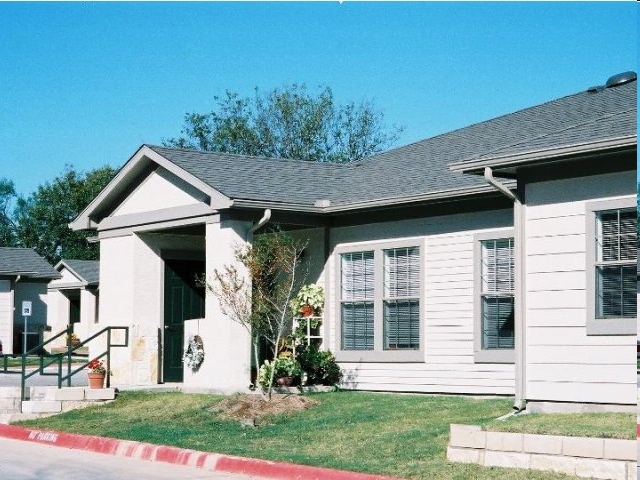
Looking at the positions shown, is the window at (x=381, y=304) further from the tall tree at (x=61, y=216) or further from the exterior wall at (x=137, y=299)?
the tall tree at (x=61, y=216)

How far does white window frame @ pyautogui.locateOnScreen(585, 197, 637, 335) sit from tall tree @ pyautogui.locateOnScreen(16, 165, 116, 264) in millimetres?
51435

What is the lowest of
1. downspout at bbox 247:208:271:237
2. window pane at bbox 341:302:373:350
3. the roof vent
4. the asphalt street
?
the asphalt street

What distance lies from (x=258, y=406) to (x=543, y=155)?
5.40 meters

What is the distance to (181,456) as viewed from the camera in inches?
514

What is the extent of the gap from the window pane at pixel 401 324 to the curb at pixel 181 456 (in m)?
5.16

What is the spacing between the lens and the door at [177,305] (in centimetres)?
2073

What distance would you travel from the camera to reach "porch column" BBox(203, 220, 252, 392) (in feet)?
58.6

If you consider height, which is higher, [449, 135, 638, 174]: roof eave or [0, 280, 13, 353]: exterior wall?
[449, 135, 638, 174]: roof eave

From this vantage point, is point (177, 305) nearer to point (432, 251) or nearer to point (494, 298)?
point (432, 251)

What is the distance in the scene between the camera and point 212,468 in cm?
1248

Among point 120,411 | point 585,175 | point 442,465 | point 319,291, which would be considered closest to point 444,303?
point 319,291

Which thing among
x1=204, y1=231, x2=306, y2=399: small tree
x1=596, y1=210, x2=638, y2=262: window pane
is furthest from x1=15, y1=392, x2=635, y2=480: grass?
x1=596, y1=210, x2=638, y2=262: window pane

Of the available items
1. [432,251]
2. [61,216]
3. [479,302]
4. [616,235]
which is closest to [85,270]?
[61,216]

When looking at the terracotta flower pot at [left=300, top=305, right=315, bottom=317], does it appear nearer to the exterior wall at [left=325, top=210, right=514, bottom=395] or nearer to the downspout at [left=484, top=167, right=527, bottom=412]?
the exterior wall at [left=325, top=210, right=514, bottom=395]
